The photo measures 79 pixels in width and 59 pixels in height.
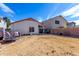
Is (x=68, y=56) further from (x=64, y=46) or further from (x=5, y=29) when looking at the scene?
(x=5, y=29)

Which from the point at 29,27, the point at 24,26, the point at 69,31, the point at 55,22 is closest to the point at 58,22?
the point at 55,22

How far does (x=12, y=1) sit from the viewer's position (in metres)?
4.48

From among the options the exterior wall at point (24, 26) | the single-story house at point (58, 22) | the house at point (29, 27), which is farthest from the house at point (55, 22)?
the exterior wall at point (24, 26)

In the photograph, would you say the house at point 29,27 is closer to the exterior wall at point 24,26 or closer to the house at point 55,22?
the exterior wall at point 24,26

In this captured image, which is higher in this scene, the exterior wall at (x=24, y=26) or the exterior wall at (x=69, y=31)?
the exterior wall at (x=24, y=26)

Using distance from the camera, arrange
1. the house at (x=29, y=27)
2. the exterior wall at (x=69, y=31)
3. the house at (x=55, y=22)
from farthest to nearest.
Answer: the exterior wall at (x=69, y=31) < the house at (x=55, y=22) < the house at (x=29, y=27)

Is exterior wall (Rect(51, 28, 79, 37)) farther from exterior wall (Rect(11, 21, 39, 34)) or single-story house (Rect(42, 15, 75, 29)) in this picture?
exterior wall (Rect(11, 21, 39, 34))

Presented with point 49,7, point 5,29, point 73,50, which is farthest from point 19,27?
point 73,50

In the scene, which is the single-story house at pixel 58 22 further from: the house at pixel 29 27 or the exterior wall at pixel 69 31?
the house at pixel 29 27

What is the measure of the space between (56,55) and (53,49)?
18.7 inches

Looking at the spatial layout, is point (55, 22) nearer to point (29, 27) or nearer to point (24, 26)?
point (29, 27)

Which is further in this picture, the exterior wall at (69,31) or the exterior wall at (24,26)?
the exterior wall at (69,31)

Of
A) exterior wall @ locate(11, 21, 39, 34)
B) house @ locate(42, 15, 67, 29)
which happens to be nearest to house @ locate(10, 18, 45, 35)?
exterior wall @ locate(11, 21, 39, 34)

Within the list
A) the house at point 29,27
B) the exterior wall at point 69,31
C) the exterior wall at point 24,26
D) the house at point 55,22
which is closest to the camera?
the exterior wall at point 24,26
